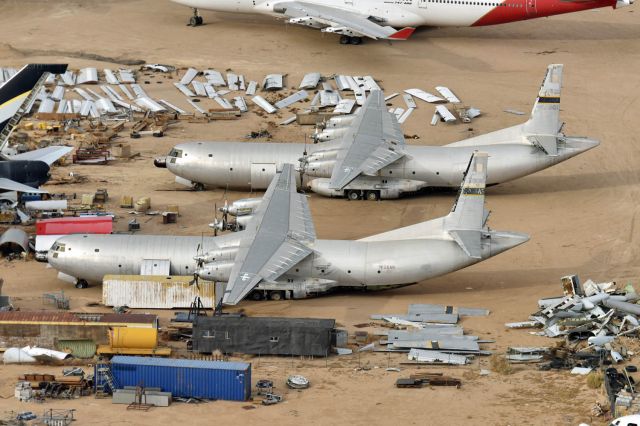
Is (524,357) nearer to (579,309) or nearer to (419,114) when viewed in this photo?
(579,309)

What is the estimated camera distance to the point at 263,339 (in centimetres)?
7356

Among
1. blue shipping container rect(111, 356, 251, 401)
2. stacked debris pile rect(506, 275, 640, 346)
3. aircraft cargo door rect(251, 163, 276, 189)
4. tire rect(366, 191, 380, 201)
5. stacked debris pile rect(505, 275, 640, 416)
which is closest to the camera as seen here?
blue shipping container rect(111, 356, 251, 401)

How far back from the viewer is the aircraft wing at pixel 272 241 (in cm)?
7738

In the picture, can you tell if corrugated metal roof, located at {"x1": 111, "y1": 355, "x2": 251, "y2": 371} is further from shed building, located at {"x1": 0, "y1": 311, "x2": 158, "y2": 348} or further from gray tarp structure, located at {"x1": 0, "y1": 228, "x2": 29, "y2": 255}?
gray tarp structure, located at {"x1": 0, "y1": 228, "x2": 29, "y2": 255}

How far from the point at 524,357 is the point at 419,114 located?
1836 inches

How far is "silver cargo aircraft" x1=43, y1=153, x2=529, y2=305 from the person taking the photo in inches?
3184

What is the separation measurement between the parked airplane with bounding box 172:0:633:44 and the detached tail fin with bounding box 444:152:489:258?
4597 cm

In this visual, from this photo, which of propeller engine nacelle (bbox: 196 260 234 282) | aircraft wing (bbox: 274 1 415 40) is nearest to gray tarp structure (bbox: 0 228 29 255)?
propeller engine nacelle (bbox: 196 260 234 282)

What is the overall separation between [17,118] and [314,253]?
755 inches

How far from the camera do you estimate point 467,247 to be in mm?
80688

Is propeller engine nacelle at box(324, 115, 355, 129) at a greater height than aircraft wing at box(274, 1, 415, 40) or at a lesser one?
lesser

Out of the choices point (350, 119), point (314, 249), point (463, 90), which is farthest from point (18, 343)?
point (463, 90)

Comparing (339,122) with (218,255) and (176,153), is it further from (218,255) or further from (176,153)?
(218,255)

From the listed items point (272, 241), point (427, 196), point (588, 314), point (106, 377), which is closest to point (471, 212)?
point (588, 314)
